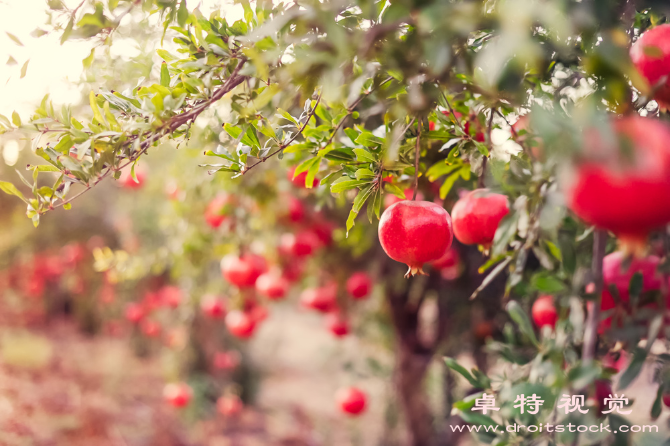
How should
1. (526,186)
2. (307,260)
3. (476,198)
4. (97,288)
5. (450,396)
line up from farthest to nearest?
(97,288)
(450,396)
(307,260)
(476,198)
(526,186)

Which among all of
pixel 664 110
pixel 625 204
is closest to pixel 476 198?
pixel 664 110

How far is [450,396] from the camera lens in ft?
10.4

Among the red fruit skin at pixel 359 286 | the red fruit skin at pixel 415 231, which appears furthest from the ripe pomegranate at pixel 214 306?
the red fruit skin at pixel 415 231

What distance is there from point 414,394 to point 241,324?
1.36 meters

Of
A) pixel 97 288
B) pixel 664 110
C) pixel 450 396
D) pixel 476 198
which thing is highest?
Answer: pixel 664 110

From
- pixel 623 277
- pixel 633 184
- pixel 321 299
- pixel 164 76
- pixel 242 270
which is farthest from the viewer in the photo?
pixel 321 299

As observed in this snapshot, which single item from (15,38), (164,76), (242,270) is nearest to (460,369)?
(164,76)

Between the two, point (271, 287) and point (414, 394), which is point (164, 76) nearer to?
point (271, 287)

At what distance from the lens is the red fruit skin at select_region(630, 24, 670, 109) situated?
59 cm

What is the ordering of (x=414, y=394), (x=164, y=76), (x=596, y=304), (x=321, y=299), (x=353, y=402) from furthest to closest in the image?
(x=414, y=394) < (x=353, y=402) < (x=321, y=299) < (x=164, y=76) < (x=596, y=304)

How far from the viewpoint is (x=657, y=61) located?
60 cm

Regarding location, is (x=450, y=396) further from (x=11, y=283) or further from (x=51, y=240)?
(x=11, y=283)

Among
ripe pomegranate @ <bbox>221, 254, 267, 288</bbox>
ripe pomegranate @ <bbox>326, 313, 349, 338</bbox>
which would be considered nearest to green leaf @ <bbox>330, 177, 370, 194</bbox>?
ripe pomegranate @ <bbox>221, 254, 267, 288</bbox>

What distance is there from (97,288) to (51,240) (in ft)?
3.73
